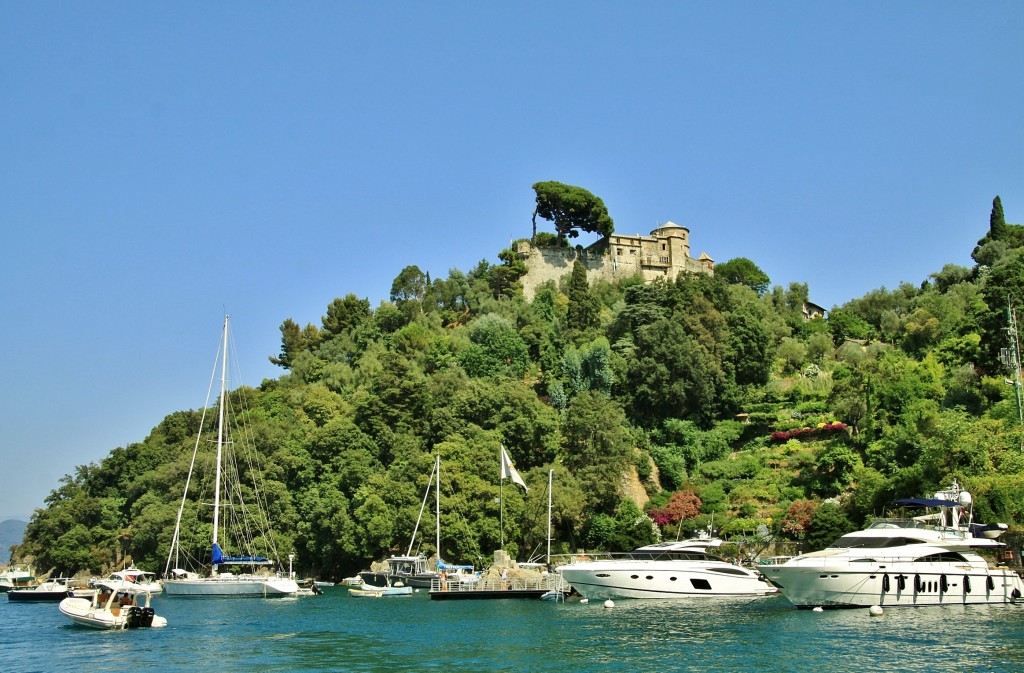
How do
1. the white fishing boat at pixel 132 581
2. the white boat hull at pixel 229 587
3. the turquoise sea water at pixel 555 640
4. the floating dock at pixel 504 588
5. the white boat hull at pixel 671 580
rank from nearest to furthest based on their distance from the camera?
the turquoise sea water at pixel 555 640, the white fishing boat at pixel 132 581, the white boat hull at pixel 671 580, the floating dock at pixel 504 588, the white boat hull at pixel 229 587

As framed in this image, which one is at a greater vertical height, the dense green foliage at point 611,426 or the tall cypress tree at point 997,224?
the tall cypress tree at point 997,224

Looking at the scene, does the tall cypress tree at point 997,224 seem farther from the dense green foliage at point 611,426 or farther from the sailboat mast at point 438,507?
the sailboat mast at point 438,507

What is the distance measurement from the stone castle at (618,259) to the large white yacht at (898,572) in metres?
54.0

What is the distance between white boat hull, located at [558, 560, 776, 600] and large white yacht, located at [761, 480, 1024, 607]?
4367 mm

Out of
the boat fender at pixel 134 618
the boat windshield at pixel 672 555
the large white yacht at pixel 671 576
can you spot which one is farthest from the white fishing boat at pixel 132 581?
the boat windshield at pixel 672 555

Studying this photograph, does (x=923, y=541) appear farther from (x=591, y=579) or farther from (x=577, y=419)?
(x=577, y=419)

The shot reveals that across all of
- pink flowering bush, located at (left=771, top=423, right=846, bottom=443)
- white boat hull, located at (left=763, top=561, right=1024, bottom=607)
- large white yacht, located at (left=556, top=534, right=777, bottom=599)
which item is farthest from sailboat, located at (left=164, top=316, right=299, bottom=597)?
pink flowering bush, located at (left=771, top=423, right=846, bottom=443)

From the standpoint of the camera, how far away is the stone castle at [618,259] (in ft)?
301

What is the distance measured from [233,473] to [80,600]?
24.5m

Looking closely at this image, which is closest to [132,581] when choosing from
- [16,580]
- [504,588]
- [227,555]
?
[227,555]

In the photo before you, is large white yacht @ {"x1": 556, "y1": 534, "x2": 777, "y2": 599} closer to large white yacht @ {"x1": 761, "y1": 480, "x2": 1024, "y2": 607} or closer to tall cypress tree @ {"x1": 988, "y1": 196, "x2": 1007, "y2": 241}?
large white yacht @ {"x1": 761, "y1": 480, "x2": 1024, "y2": 607}

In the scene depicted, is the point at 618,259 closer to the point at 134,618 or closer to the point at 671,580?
the point at 671,580

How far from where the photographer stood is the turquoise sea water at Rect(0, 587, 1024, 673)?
27.2 metres

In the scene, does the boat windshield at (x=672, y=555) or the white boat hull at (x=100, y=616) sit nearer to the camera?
the white boat hull at (x=100, y=616)
